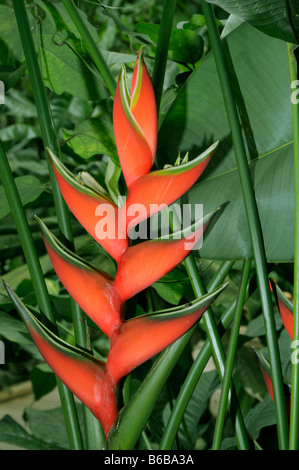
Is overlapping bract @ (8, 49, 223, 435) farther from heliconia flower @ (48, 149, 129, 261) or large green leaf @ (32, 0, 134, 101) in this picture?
large green leaf @ (32, 0, 134, 101)

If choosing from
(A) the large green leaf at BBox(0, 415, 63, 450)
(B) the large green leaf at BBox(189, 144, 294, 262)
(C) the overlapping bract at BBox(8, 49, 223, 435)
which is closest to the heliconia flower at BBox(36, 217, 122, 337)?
(C) the overlapping bract at BBox(8, 49, 223, 435)

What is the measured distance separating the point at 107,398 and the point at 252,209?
0.15m

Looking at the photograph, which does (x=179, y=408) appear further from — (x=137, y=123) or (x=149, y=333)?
(x=137, y=123)

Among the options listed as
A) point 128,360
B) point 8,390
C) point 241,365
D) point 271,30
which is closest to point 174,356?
point 128,360

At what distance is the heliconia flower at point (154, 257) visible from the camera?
304mm

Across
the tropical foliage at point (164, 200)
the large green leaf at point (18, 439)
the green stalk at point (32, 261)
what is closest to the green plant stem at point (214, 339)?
the tropical foliage at point (164, 200)

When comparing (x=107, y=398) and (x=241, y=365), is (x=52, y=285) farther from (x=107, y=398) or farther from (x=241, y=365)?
(x=107, y=398)

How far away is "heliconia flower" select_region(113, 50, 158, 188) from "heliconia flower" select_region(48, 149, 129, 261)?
0.02 meters

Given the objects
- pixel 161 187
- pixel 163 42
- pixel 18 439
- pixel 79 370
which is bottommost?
pixel 18 439

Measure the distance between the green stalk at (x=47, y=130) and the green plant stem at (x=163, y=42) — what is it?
8 centimetres

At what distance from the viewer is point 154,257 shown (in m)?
0.31

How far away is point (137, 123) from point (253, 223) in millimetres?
95

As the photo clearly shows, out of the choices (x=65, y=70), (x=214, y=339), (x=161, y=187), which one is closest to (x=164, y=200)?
(x=161, y=187)

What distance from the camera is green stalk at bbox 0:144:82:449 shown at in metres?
0.36
